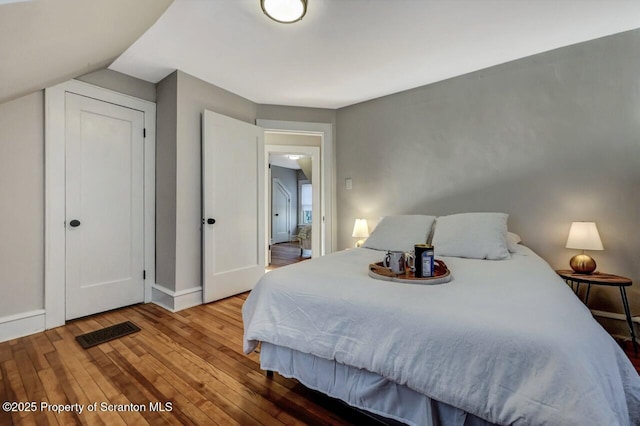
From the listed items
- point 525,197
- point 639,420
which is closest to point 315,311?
point 639,420

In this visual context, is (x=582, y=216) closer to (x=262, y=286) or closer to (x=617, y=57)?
(x=617, y=57)

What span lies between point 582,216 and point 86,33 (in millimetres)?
3847

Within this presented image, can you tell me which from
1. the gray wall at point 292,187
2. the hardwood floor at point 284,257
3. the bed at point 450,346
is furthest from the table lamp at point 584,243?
the gray wall at point 292,187

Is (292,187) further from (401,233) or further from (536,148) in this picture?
(536,148)

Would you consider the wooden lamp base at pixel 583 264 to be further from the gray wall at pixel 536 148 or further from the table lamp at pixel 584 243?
the gray wall at pixel 536 148

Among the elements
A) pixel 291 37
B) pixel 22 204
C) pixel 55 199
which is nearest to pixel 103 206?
pixel 55 199

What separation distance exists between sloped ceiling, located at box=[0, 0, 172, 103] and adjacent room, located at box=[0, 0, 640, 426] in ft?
0.06

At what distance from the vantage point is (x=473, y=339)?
0.91m

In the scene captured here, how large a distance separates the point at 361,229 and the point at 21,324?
318cm

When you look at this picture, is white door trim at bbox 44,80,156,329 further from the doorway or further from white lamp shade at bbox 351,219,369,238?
the doorway

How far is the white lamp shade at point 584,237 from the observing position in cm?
203

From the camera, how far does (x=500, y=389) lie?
0.86m

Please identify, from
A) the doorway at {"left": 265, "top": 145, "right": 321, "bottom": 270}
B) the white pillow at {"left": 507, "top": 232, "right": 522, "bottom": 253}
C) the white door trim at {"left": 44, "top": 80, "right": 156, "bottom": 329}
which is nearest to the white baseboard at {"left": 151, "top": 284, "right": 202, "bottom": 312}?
the white door trim at {"left": 44, "top": 80, "right": 156, "bottom": 329}

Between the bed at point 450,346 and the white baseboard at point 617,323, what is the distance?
1.13 meters
